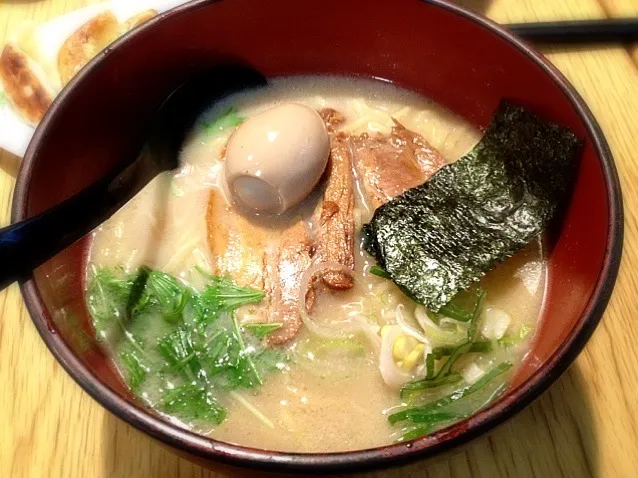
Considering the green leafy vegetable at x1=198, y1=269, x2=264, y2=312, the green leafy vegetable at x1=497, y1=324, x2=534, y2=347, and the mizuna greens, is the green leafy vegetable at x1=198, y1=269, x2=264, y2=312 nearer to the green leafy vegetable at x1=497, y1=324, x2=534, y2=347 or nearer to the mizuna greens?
the mizuna greens

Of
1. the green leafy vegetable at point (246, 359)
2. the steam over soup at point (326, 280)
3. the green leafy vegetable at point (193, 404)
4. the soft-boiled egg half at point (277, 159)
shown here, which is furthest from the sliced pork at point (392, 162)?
the green leafy vegetable at point (193, 404)

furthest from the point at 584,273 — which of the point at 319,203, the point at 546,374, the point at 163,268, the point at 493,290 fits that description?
the point at 163,268

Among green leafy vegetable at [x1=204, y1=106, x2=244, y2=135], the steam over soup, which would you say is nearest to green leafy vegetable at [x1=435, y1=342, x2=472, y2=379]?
the steam over soup

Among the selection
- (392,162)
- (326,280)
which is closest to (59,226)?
(326,280)

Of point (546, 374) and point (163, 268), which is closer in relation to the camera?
point (546, 374)

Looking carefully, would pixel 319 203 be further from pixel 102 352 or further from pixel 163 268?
pixel 102 352

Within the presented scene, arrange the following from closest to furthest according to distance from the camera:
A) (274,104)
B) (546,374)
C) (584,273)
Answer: (546,374) < (584,273) < (274,104)

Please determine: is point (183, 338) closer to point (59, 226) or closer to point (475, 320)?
point (59, 226)
